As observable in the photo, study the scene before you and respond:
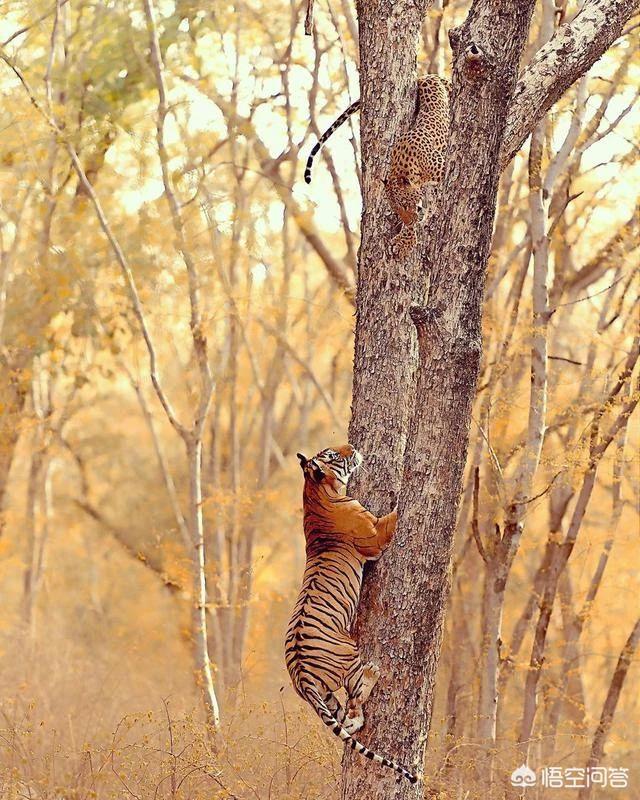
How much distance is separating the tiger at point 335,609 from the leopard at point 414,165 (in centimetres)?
90

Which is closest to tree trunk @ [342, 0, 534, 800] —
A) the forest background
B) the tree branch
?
the tree branch

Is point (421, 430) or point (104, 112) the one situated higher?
point (104, 112)

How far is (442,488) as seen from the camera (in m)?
3.48

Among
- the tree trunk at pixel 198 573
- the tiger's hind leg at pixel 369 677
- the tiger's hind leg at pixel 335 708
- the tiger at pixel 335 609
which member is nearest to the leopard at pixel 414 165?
the tiger at pixel 335 609

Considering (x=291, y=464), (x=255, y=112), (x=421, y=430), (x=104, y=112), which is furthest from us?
(x=291, y=464)

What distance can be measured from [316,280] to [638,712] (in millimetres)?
6952

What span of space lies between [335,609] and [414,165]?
1671 mm

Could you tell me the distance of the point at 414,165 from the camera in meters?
3.88

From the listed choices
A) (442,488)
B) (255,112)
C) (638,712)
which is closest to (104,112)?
(255,112)

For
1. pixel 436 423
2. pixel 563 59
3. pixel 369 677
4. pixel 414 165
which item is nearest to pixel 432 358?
pixel 436 423

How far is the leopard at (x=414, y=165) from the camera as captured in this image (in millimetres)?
3863

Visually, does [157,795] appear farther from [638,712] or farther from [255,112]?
[638,712]

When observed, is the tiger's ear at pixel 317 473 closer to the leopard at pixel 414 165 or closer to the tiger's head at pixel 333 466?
the tiger's head at pixel 333 466

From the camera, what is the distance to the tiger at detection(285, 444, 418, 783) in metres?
3.47
